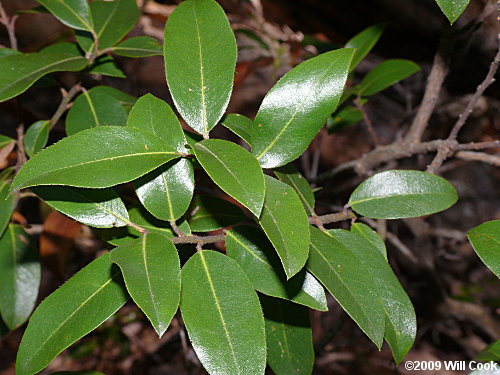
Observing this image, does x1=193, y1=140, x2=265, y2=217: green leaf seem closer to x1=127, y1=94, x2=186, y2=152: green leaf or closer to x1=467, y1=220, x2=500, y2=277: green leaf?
x1=127, y1=94, x2=186, y2=152: green leaf

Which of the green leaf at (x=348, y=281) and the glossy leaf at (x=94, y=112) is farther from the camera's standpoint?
the glossy leaf at (x=94, y=112)

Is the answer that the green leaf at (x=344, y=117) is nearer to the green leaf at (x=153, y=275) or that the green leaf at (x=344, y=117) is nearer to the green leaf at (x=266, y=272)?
the green leaf at (x=266, y=272)

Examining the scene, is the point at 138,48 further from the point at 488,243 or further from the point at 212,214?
the point at 488,243

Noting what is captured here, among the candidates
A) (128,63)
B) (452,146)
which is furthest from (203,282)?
(128,63)

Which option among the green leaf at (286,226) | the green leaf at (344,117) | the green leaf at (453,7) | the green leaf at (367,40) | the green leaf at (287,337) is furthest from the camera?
the green leaf at (344,117)

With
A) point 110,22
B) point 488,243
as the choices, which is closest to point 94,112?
point 110,22

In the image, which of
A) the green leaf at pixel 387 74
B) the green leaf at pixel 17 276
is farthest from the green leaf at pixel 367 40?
the green leaf at pixel 17 276
